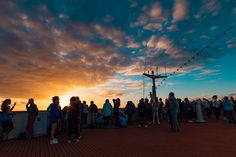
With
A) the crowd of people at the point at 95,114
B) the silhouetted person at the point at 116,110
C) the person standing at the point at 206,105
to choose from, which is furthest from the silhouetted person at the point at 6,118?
the person standing at the point at 206,105

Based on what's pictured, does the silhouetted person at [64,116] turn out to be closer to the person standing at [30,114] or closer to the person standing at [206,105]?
the person standing at [30,114]

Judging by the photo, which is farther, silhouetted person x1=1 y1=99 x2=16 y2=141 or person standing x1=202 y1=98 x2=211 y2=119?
person standing x1=202 y1=98 x2=211 y2=119

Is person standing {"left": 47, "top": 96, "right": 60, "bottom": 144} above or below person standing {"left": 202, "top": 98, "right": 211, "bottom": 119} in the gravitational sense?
below

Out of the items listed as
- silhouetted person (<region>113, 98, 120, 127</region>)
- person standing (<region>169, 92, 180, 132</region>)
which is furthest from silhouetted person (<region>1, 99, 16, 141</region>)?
person standing (<region>169, 92, 180, 132</region>)

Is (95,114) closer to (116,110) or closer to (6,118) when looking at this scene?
(116,110)

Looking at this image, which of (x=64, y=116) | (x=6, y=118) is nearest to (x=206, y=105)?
(x=64, y=116)

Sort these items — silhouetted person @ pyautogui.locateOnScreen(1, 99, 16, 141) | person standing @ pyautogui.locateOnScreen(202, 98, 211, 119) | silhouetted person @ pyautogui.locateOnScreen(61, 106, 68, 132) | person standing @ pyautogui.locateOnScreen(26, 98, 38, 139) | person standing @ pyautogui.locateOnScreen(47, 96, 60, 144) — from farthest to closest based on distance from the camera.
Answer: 1. person standing @ pyautogui.locateOnScreen(202, 98, 211, 119)
2. silhouetted person @ pyautogui.locateOnScreen(61, 106, 68, 132)
3. person standing @ pyautogui.locateOnScreen(26, 98, 38, 139)
4. silhouetted person @ pyautogui.locateOnScreen(1, 99, 16, 141)
5. person standing @ pyautogui.locateOnScreen(47, 96, 60, 144)

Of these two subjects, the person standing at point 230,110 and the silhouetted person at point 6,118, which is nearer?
the silhouetted person at point 6,118

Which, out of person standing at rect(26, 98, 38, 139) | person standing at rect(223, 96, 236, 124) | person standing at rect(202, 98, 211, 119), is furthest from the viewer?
person standing at rect(202, 98, 211, 119)

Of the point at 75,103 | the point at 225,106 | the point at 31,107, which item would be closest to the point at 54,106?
the point at 75,103

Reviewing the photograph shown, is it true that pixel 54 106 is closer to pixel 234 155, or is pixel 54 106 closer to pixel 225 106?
pixel 234 155

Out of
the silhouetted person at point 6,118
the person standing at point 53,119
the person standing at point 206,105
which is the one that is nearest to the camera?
the person standing at point 53,119

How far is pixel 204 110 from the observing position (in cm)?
1720

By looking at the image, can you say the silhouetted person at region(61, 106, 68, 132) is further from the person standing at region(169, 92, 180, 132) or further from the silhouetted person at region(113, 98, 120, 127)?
the person standing at region(169, 92, 180, 132)
